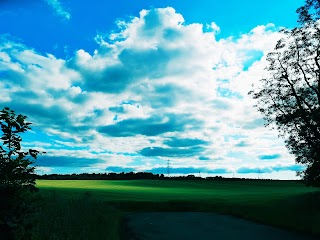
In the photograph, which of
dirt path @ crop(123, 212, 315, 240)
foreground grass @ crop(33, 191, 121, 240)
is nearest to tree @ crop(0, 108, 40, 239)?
foreground grass @ crop(33, 191, 121, 240)

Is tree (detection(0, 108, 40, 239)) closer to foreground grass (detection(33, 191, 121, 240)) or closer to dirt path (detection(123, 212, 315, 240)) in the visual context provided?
foreground grass (detection(33, 191, 121, 240))

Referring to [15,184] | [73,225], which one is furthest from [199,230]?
[15,184]

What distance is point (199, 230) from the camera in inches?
997

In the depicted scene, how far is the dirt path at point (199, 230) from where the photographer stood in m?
22.5

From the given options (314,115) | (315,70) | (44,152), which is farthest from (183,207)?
(44,152)

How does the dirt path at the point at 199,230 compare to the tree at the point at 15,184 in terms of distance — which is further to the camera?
the dirt path at the point at 199,230

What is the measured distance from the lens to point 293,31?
32094 mm

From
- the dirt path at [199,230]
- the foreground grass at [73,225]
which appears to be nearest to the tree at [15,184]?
the foreground grass at [73,225]

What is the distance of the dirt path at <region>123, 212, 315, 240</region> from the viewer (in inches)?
884

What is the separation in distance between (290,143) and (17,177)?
1169 inches

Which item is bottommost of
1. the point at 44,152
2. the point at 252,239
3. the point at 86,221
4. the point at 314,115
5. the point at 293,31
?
the point at 252,239

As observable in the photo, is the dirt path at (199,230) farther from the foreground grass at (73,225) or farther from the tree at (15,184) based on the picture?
the tree at (15,184)

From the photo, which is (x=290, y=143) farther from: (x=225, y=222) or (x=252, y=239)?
(x=252, y=239)

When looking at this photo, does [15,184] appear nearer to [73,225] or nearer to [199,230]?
[73,225]
